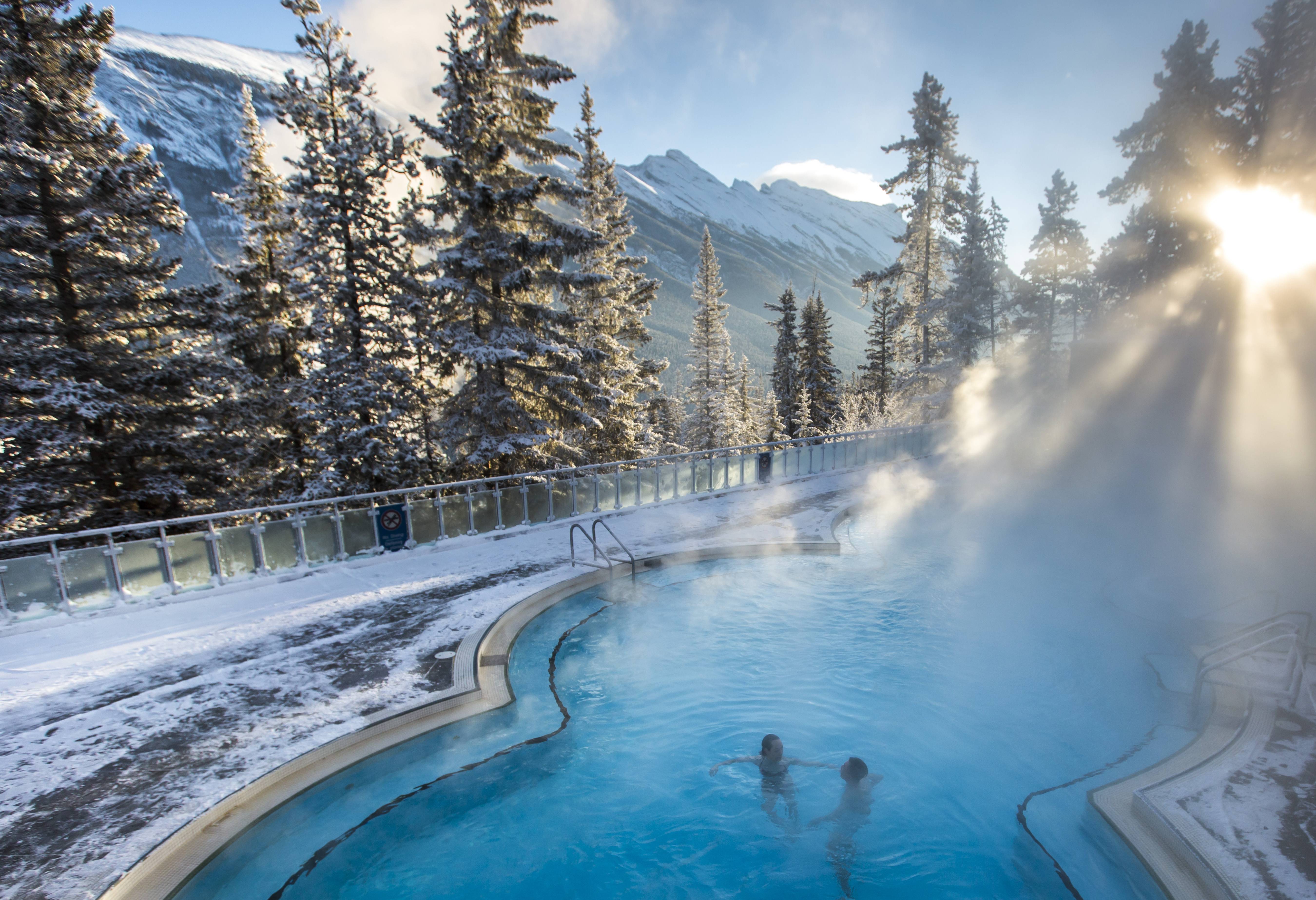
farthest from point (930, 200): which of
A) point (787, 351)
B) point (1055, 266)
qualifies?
point (787, 351)

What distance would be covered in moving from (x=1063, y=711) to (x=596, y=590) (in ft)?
24.3

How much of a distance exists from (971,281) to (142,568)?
93.7 feet

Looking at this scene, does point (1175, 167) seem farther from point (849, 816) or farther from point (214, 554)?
point (214, 554)

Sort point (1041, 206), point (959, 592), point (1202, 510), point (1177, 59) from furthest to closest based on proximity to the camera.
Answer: point (1041, 206), point (1177, 59), point (1202, 510), point (959, 592)

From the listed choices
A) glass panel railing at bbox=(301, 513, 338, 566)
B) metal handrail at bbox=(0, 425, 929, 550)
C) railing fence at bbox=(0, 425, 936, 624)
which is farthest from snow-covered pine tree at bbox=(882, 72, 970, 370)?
glass panel railing at bbox=(301, 513, 338, 566)

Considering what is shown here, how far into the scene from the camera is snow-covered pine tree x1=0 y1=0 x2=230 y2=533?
12.0 meters

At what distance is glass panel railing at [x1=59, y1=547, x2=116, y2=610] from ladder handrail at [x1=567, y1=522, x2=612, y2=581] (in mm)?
7154

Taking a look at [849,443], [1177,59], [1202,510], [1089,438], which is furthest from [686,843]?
[1177,59]

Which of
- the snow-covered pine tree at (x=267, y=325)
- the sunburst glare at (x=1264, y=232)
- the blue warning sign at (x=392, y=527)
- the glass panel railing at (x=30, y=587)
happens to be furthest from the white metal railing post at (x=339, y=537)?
the sunburst glare at (x=1264, y=232)

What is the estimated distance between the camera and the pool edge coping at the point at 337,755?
13.3ft

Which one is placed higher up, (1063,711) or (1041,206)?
(1041,206)

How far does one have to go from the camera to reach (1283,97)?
1455 centimetres

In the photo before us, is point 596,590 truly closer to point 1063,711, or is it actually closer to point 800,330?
point 1063,711

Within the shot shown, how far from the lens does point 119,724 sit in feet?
19.1
